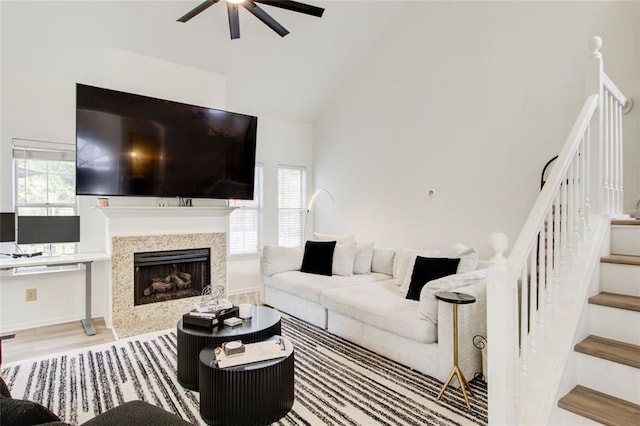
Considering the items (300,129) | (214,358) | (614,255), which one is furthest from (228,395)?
(300,129)

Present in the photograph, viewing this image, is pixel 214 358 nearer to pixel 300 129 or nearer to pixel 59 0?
pixel 59 0

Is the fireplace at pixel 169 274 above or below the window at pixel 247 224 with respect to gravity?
below

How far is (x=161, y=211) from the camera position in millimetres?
4383

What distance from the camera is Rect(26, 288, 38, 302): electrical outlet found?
404 cm

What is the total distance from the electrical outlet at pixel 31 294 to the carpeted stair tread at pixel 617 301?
517 centimetres

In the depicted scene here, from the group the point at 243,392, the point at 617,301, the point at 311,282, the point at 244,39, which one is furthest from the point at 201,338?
the point at 244,39

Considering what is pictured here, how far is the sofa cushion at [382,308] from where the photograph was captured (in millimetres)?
2793

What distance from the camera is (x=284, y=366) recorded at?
2193mm

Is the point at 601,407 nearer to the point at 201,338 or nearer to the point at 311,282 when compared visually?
the point at 201,338

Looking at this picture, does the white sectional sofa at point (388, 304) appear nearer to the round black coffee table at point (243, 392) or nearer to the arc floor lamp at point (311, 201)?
the round black coffee table at point (243, 392)

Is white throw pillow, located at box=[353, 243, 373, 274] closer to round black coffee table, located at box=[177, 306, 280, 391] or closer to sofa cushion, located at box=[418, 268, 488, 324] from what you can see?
sofa cushion, located at box=[418, 268, 488, 324]

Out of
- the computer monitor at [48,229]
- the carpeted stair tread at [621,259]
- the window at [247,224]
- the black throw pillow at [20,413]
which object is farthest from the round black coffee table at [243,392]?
the window at [247,224]

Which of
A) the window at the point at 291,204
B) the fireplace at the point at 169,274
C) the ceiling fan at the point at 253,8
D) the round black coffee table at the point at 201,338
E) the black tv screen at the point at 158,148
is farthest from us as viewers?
the window at the point at 291,204

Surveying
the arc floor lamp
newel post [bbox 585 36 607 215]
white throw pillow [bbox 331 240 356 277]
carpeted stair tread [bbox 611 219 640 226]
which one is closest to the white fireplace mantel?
white throw pillow [bbox 331 240 356 277]
